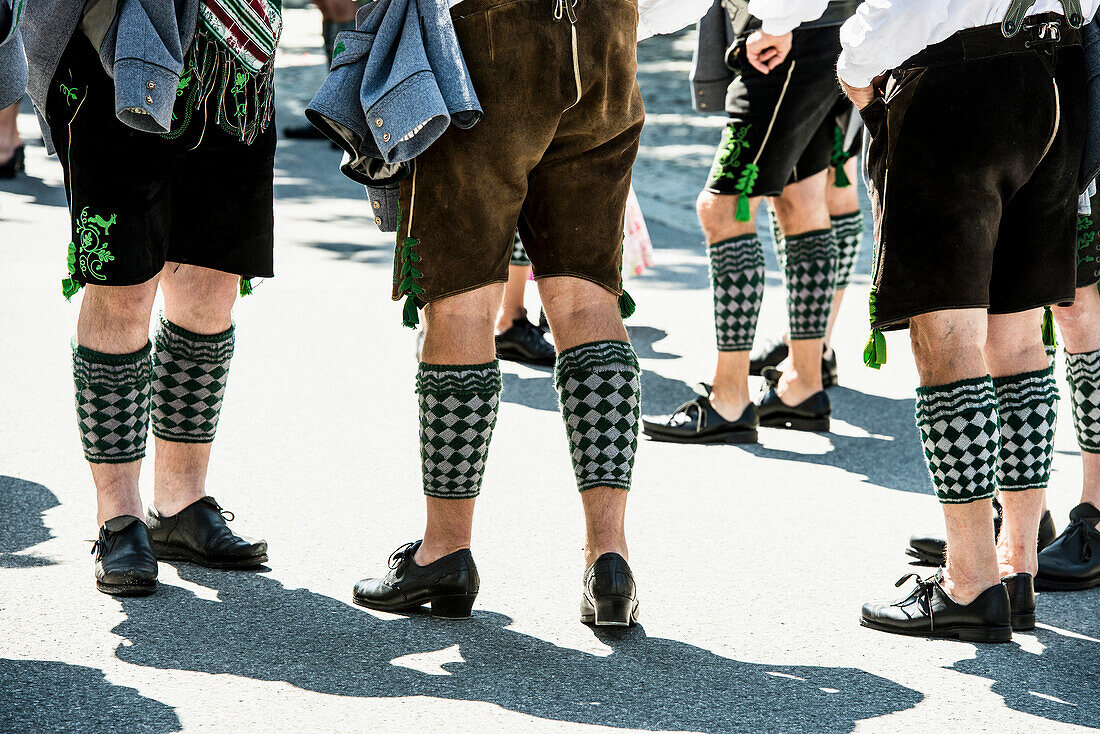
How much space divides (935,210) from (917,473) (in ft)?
5.22

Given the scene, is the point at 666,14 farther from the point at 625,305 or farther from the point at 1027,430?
the point at 1027,430

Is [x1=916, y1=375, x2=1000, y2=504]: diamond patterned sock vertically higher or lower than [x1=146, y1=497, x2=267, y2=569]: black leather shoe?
higher

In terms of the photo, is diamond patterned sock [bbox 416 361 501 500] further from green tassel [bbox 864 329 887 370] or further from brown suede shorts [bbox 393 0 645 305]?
green tassel [bbox 864 329 887 370]

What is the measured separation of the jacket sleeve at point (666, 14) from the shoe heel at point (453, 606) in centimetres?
139

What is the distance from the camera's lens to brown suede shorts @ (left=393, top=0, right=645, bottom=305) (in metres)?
2.71

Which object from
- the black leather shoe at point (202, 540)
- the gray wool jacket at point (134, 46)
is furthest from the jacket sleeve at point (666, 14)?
the black leather shoe at point (202, 540)

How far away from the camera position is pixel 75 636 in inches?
110

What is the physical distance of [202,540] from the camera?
129 inches

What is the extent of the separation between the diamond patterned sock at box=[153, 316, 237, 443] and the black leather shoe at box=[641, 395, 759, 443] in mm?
1692

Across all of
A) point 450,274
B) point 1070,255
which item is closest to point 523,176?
point 450,274

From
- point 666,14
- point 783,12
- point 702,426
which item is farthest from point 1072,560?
point 783,12

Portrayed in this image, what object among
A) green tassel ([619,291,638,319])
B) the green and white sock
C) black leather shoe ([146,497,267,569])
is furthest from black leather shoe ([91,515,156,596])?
the green and white sock

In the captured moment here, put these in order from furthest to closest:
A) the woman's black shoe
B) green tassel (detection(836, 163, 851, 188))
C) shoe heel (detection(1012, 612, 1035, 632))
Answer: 1. the woman's black shoe
2. green tassel (detection(836, 163, 851, 188))
3. shoe heel (detection(1012, 612, 1035, 632))

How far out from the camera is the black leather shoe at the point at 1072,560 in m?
3.30
